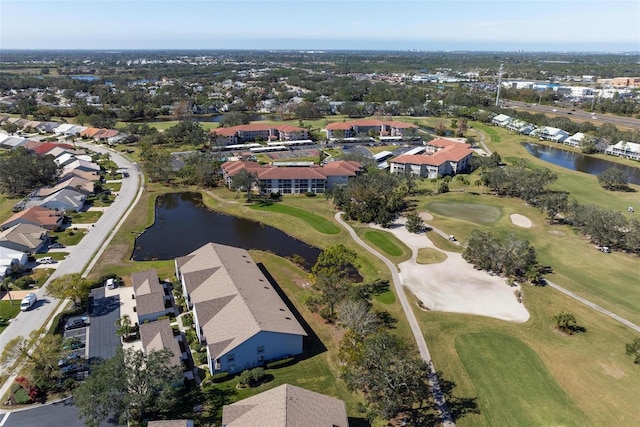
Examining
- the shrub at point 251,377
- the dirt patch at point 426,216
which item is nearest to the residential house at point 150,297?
the shrub at point 251,377

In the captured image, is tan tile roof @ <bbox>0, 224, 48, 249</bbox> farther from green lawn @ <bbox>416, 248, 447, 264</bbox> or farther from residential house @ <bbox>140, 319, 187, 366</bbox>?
green lawn @ <bbox>416, 248, 447, 264</bbox>

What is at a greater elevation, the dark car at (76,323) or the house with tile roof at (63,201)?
the house with tile roof at (63,201)

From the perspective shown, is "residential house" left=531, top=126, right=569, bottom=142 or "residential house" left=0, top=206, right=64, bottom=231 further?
"residential house" left=531, top=126, right=569, bottom=142

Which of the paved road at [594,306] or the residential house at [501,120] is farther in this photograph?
the residential house at [501,120]

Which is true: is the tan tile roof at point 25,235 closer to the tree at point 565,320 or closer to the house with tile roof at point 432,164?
the tree at point 565,320

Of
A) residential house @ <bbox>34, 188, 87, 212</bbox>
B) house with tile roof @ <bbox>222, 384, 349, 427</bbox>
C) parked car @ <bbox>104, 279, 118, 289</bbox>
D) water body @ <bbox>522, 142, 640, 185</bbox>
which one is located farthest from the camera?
water body @ <bbox>522, 142, 640, 185</bbox>

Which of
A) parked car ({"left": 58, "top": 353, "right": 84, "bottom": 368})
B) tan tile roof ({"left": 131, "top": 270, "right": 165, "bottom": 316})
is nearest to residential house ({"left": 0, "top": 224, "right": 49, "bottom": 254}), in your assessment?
tan tile roof ({"left": 131, "top": 270, "right": 165, "bottom": 316})

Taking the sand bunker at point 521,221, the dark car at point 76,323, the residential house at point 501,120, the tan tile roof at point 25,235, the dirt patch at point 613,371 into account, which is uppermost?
the residential house at point 501,120

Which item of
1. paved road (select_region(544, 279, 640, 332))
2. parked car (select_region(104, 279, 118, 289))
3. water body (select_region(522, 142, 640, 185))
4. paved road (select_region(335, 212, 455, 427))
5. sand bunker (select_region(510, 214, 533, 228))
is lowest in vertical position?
paved road (select_region(544, 279, 640, 332))
